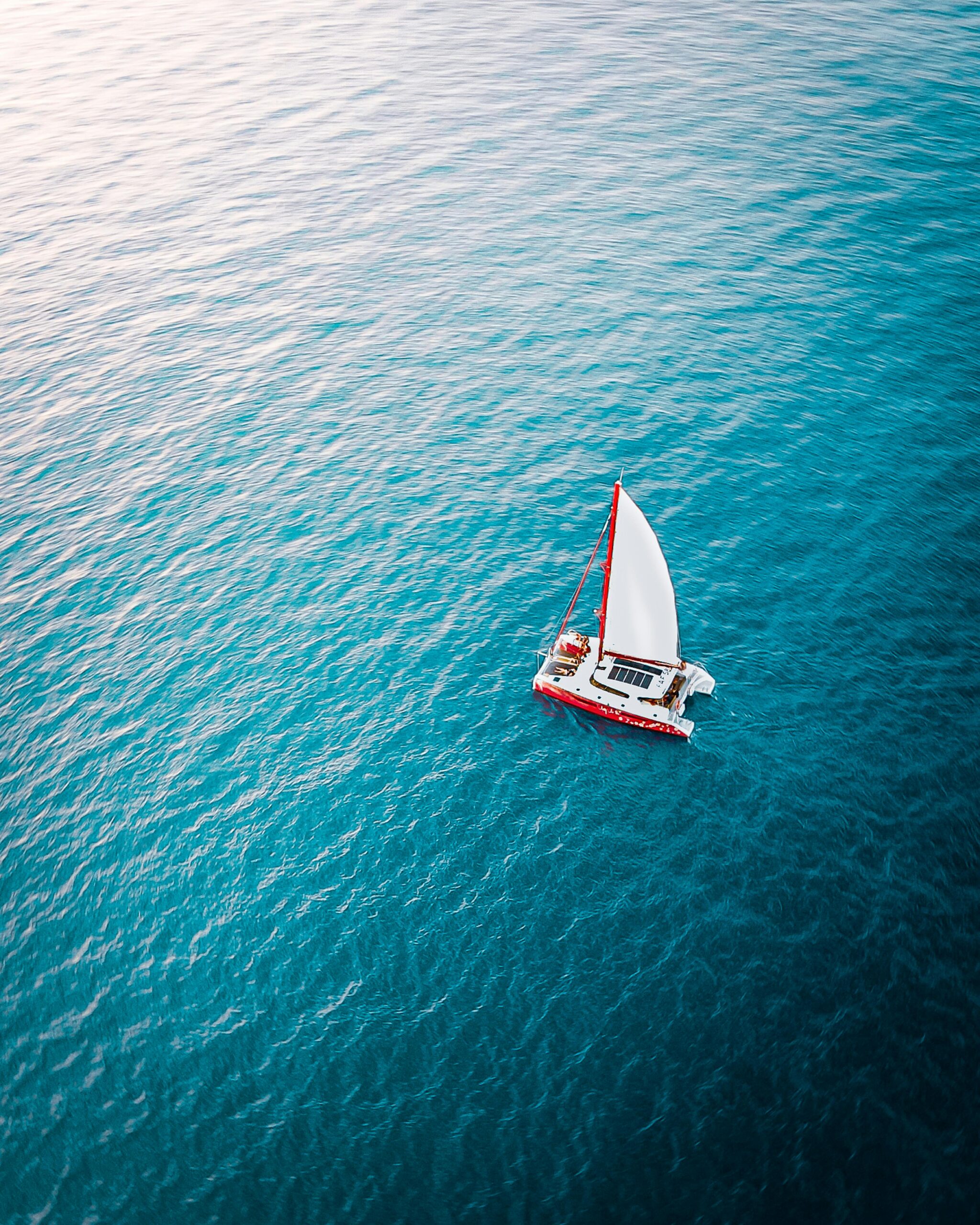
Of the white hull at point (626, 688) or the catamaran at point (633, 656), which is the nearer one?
the catamaran at point (633, 656)

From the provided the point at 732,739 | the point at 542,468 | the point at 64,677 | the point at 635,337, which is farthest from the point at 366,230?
the point at 732,739

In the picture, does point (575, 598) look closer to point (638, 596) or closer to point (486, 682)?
point (638, 596)

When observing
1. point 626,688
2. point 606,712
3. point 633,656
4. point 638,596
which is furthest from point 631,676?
point 638,596

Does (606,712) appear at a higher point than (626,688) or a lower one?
lower

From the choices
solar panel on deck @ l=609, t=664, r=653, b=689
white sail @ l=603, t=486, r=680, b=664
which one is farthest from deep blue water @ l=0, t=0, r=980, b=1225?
white sail @ l=603, t=486, r=680, b=664

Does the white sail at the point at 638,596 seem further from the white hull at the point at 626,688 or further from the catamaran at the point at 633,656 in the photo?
the white hull at the point at 626,688

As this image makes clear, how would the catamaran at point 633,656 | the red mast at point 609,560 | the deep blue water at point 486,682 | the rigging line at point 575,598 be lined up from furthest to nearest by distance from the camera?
1. the rigging line at point 575,598
2. the catamaran at point 633,656
3. the red mast at point 609,560
4. the deep blue water at point 486,682

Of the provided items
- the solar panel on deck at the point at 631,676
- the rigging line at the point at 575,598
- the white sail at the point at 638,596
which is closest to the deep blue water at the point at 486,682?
the rigging line at the point at 575,598

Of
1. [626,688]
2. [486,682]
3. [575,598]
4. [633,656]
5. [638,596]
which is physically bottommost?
[486,682]
